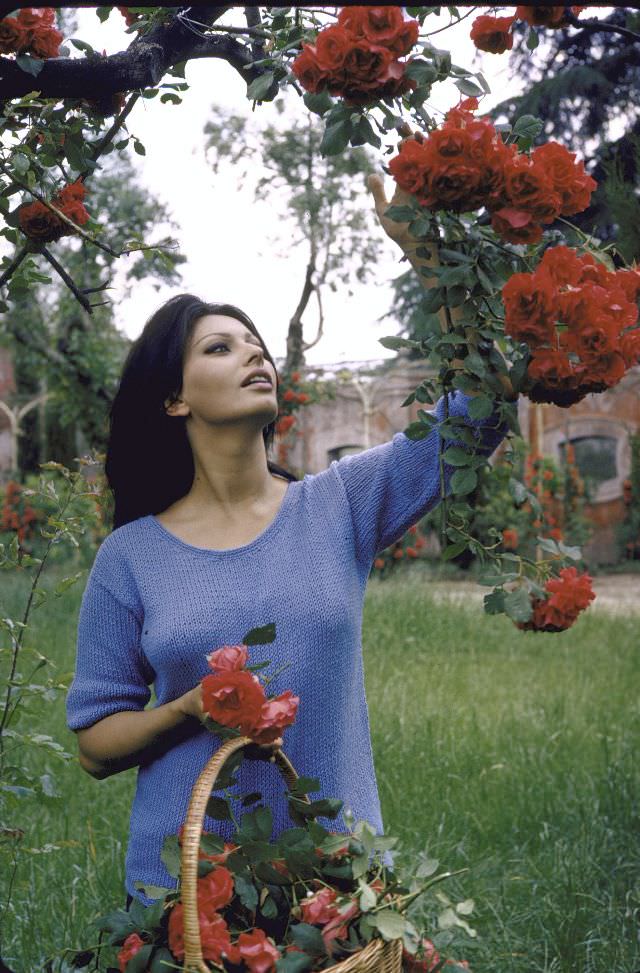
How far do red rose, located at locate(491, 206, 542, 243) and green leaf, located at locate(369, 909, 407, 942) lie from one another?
873mm

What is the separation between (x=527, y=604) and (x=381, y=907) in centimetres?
45

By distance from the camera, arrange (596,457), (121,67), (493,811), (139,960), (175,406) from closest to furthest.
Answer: (139,960) → (121,67) → (175,406) → (493,811) → (596,457)

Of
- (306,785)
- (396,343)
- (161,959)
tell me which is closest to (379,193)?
(396,343)

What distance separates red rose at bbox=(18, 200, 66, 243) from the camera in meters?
1.86

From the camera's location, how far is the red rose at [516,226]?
4.13ft

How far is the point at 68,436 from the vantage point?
16.5 metres

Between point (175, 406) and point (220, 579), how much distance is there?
0.41 metres

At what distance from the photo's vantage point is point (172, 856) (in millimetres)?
1366

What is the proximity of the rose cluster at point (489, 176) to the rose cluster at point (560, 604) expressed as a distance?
1.75ft

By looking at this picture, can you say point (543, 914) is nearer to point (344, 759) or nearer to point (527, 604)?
point (344, 759)

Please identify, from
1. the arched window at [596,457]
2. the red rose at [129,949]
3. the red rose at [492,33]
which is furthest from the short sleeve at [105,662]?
the arched window at [596,457]

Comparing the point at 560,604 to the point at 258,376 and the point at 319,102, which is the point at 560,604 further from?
the point at 319,102

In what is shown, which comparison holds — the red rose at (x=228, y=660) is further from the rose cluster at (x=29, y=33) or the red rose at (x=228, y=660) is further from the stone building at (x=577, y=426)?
the stone building at (x=577, y=426)

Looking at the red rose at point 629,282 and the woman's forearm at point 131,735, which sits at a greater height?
the red rose at point 629,282
